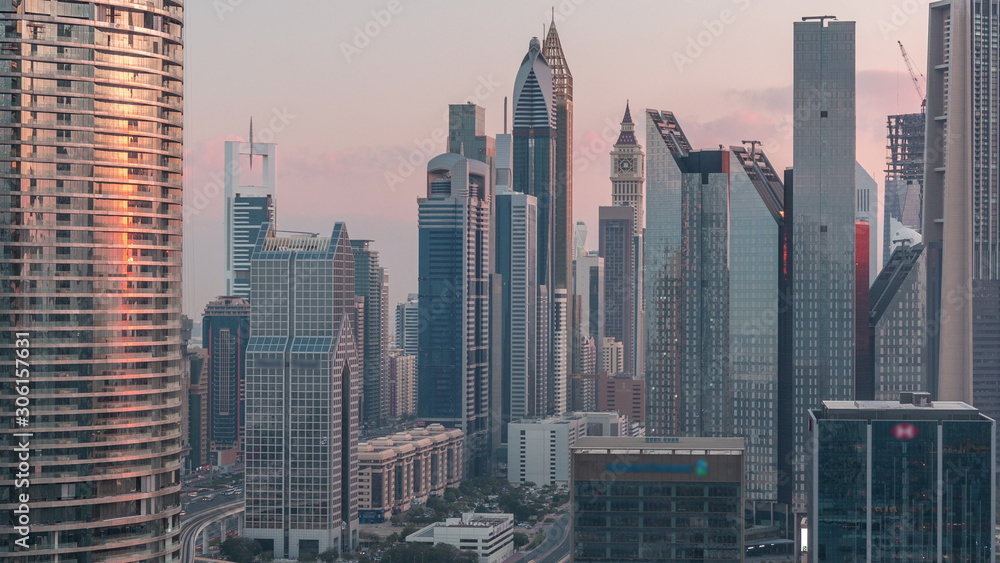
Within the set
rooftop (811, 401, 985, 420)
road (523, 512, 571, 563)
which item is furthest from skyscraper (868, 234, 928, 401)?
rooftop (811, 401, 985, 420)

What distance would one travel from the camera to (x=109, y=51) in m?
66.2

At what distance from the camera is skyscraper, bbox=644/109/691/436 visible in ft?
474

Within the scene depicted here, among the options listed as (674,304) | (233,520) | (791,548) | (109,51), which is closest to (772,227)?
(674,304)

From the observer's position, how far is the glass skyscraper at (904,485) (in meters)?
80.6

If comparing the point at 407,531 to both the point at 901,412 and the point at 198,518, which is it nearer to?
the point at 198,518

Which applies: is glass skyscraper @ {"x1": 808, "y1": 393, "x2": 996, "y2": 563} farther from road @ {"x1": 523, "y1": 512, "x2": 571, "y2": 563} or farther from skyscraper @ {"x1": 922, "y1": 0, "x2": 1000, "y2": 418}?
skyscraper @ {"x1": 922, "y1": 0, "x2": 1000, "y2": 418}

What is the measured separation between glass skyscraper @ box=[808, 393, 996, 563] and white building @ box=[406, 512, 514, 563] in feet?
197

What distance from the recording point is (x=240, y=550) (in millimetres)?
143125

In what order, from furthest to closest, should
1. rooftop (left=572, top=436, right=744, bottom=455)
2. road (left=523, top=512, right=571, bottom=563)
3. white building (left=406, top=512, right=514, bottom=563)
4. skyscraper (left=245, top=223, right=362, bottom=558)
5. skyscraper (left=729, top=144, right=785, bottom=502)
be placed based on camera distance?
skyscraper (left=245, top=223, right=362, bottom=558)
road (left=523, top=512, right=571, bottom=563)
white building (left=406, top=512, right=514, bottom=563)
skyscraper (left=729, top=144, right=785, bottom=502)
rooftop (left=572, top=436, right=744, bottom=455)

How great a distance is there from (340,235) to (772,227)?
45.6 m

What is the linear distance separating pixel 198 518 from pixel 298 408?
69.1ft

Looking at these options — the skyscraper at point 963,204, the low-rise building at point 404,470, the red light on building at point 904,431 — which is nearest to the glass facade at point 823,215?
the skyscraper at point 963,204

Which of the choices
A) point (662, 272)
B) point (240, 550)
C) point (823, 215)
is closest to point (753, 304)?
point (662, 272)

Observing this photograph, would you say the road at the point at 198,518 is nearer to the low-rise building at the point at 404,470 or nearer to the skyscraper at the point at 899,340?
the low-rise building at the point at 404,470
